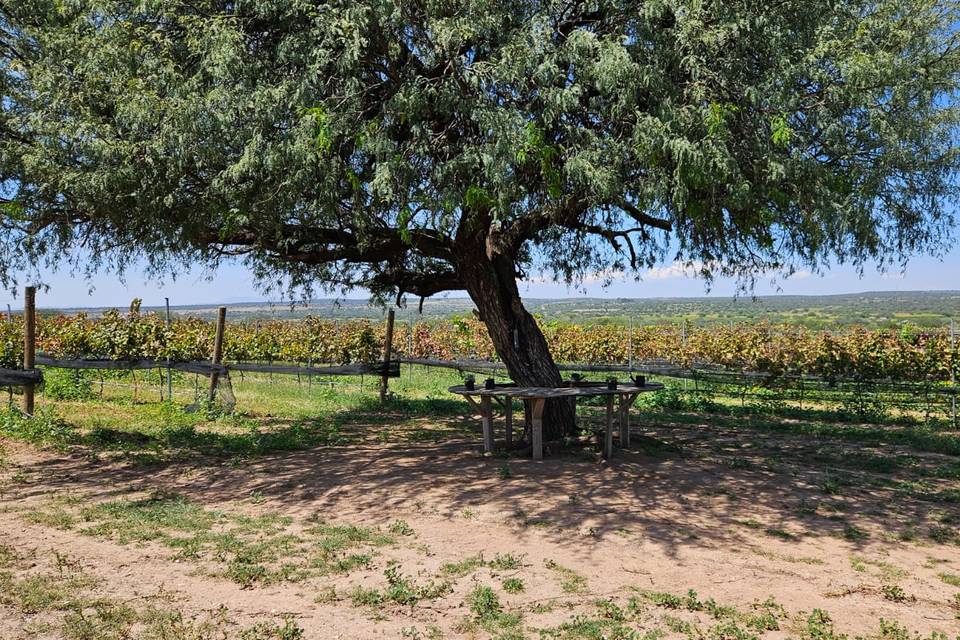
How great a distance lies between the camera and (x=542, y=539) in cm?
527

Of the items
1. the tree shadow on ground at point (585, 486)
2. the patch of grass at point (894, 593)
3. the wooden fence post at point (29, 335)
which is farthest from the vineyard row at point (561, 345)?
the patch of grass at point (894, 593)

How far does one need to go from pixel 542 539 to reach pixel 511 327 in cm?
400

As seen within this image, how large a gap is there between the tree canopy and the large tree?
2cm

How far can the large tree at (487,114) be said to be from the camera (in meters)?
5.35

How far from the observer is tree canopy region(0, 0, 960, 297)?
5.34m

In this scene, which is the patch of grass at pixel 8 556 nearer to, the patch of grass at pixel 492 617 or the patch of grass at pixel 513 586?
the patch of grass at pixel 492 617

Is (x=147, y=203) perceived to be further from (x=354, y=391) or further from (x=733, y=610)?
(x=354, y=391)

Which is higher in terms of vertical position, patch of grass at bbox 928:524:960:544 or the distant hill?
the distant hill

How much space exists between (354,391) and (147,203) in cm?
1176

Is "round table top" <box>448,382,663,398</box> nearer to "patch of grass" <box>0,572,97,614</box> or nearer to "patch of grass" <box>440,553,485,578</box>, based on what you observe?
"patch of grass" <box>440,553,485,578</box>

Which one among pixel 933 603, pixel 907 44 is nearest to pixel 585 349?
pixel 907 44

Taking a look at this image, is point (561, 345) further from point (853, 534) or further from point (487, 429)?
point (853, 534)

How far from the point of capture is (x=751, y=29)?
217 inches

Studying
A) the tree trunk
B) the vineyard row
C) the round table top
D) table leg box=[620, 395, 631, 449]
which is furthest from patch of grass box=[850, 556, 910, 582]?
the vineyard row
